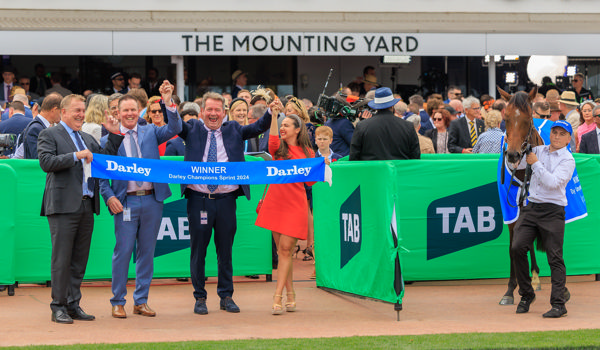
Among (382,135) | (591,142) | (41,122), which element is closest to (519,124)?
(382,135)

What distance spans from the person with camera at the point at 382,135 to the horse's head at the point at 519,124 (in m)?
1.54

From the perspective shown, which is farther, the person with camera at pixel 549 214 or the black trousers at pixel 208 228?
the black trousers at pixel 208 228

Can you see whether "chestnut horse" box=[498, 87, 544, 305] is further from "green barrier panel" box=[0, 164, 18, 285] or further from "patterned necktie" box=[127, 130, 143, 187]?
"green barrier panel" box=[0, 164, 18, 285]

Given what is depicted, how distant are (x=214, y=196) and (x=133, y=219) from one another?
2.63 feet

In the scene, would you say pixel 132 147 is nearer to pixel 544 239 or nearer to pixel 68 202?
pixel 68 202

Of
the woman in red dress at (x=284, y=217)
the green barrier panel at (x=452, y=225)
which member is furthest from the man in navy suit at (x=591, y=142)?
the woman in red dress at (x=284, y=217)

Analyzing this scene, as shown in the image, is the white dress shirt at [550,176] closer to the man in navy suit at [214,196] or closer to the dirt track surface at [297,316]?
the dirt track surface at [297,316]

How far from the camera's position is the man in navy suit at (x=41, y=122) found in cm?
909

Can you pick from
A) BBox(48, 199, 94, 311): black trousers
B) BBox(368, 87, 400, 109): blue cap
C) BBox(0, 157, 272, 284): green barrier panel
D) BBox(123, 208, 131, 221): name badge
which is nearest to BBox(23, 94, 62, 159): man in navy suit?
BBox(0, 157, 272, 284): green barrier panel

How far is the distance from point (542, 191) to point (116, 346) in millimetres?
4187

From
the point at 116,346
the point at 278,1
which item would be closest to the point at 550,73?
the point at 278,1

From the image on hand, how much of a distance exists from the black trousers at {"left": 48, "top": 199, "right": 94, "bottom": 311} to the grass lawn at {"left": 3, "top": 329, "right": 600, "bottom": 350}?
136 cm

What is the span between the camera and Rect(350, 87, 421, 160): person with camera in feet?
32.5

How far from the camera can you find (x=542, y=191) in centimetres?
866
